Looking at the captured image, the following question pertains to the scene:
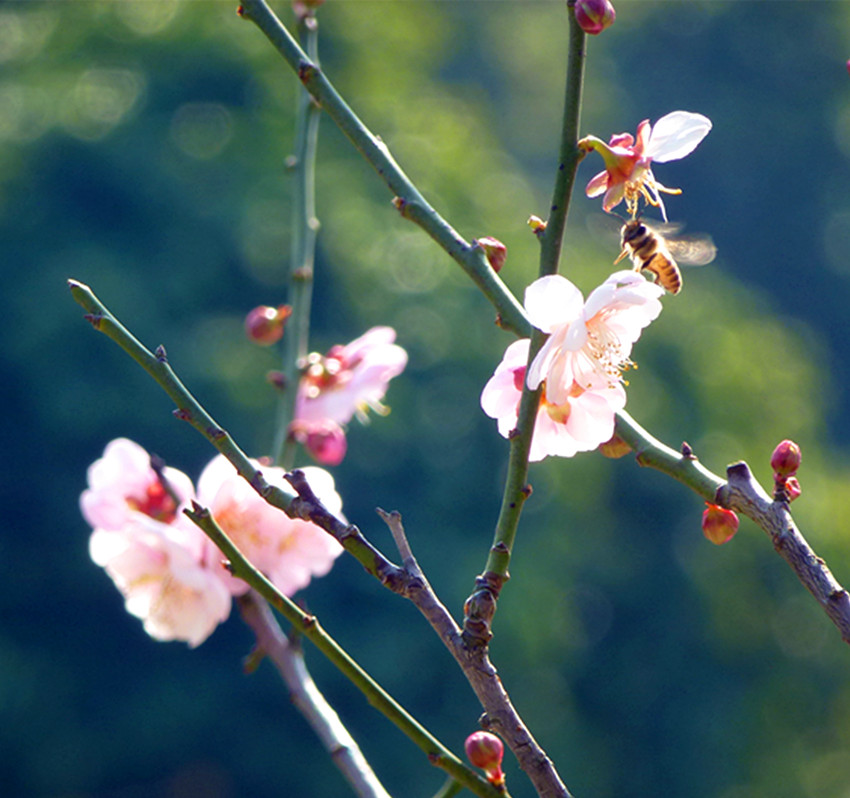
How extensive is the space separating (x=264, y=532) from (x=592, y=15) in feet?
1.57

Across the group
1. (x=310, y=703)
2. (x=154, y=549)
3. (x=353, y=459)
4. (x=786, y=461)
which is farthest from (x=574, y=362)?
(x=353, y=459)

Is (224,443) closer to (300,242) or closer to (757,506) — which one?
(757,506)

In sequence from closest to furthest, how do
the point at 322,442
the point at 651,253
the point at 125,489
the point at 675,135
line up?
the point at 675,135
the point at 651,253
the point at 125,489
the point at 322,442

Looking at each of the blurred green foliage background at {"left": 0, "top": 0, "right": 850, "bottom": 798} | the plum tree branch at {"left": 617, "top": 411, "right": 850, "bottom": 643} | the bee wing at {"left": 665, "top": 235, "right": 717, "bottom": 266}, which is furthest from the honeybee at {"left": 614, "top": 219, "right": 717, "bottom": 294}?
the blurred green foliage background at {"left": 0, "top": 0, "right": 850, "bottom": 798}

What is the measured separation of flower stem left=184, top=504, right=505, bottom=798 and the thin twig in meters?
0.10

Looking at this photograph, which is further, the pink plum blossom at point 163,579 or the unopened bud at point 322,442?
the unopened bud at point 322,442

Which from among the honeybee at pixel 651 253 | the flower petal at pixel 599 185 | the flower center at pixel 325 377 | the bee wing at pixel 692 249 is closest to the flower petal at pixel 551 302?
the flower petal at pixel 599 185

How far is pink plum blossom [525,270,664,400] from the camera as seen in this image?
0.52 m

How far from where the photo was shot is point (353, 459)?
17.4 feet

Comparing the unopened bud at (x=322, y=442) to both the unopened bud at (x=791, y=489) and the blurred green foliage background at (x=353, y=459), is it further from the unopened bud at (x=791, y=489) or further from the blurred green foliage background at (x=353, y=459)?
the blurred green foliage background at (x=353, y=459)

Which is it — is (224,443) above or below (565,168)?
below

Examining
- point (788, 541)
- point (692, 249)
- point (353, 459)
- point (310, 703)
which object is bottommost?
point (310, 703)

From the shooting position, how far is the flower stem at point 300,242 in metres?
0.92

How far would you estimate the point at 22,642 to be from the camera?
5.14m
